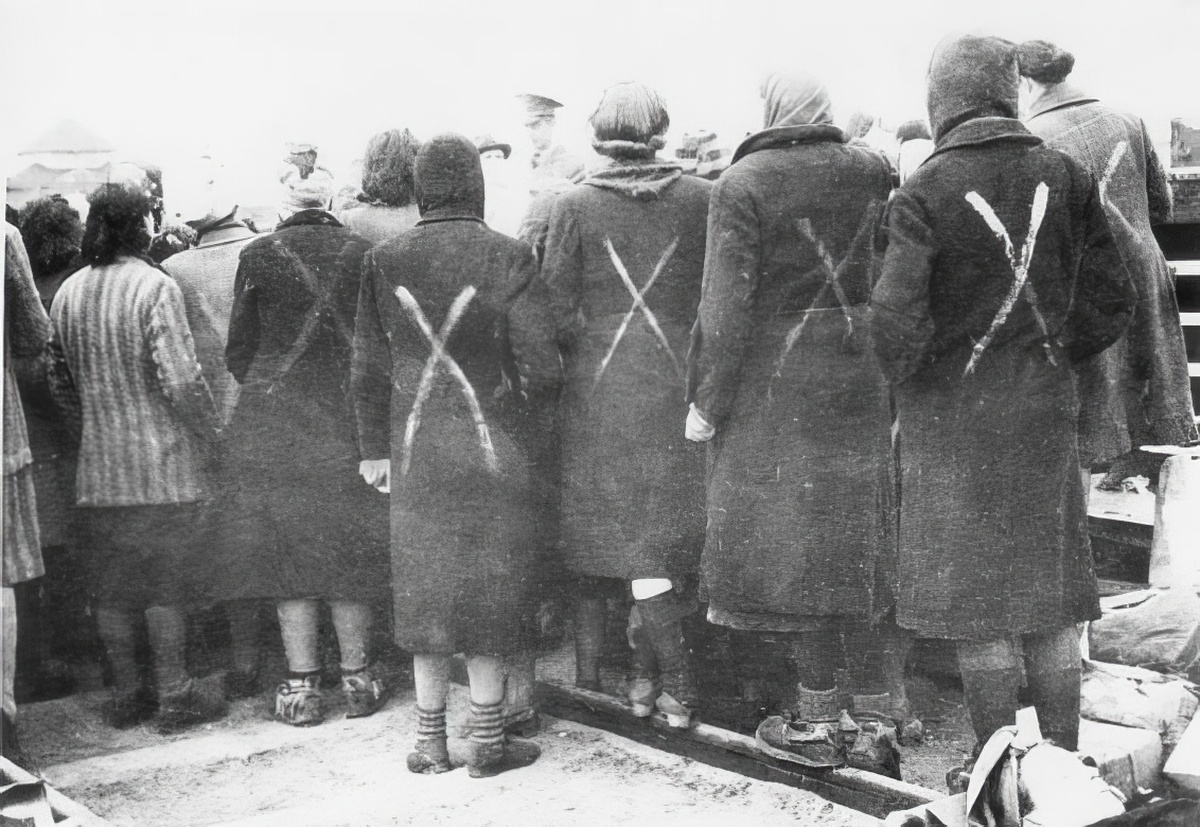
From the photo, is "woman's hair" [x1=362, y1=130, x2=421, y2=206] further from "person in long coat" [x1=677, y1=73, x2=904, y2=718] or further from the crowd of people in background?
"person in long coat" [x1=677, y1=73, x2=904, y2=718]

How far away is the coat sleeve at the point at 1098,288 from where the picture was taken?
3.59 m

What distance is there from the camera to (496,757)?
13.2 ft

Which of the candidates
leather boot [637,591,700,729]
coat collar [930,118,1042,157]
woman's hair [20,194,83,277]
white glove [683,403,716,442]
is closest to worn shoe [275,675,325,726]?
leather boot [637,591,700,729]

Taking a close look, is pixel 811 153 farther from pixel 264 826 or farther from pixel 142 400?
pixel 264 826

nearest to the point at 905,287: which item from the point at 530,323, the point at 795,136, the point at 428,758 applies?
the point at 795,136

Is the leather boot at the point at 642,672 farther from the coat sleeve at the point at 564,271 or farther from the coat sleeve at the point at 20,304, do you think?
the coat sleeve at the point at 20,304

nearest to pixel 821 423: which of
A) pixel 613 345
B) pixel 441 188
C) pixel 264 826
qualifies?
pixel 613 345

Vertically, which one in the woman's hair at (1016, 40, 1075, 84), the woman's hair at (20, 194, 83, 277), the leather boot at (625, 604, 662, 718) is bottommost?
the leather boot at (625, 604, 662, 718)

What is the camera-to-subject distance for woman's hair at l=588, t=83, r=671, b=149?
3889mm

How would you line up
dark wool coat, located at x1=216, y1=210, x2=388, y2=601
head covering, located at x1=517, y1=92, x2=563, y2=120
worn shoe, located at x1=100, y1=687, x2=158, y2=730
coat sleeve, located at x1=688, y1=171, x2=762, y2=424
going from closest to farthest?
coat sleeve, located at x1=688, y1=171, x2=762, y2=424, head covering, located at x1=517, y1=92, x2=563, y2=120, dark wool coat, located at x1=216, y1=210, x2=388, y2=601, worn shoe, located at x1=100, y1=687, x2=158, y2=730

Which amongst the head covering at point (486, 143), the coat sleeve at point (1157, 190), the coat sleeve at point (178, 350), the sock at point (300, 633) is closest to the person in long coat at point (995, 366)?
the coat sleeve at point (1157, 190)

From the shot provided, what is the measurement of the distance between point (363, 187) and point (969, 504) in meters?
2.11

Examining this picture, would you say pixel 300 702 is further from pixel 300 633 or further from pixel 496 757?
pixel 496 757

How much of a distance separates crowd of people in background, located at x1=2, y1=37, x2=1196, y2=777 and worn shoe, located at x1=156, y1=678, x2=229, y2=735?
0.01m
